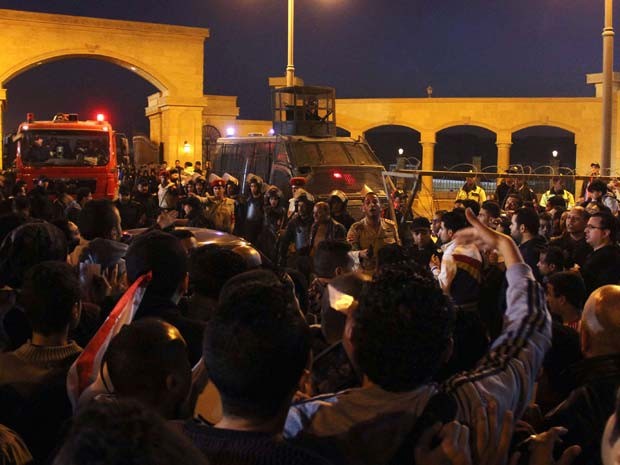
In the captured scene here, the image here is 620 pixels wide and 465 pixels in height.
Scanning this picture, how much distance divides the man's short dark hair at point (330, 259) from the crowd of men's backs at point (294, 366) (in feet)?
0.03

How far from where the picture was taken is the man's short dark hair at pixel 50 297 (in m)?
3.44


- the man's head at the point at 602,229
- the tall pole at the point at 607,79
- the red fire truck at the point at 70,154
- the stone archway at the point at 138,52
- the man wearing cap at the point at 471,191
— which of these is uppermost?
the stone archway at the point at 138,52

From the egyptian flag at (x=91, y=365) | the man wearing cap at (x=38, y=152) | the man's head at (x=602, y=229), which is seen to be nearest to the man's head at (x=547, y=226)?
the man's head at (x=602, y=229)

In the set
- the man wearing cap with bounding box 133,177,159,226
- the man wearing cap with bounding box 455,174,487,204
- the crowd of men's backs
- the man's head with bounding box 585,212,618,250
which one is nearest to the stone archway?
the man wearing cap with bounding box 133,177,159,226

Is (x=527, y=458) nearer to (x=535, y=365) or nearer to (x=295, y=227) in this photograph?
(x=535, y=365)

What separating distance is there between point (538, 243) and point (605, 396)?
4.46m

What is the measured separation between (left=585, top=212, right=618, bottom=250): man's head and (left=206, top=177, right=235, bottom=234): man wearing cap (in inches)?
245

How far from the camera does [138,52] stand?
108ft

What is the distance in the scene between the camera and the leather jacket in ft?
9.89

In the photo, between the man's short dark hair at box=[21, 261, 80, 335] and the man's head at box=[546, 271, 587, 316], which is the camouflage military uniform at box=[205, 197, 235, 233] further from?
the man's short dark hair at box=[21, 261, 80, 335]

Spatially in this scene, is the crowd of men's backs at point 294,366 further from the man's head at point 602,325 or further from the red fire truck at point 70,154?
the red fire truck at point 70,154

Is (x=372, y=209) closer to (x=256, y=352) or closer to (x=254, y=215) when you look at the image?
Answer: (x=254, y=215)

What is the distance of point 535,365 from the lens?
2.70 meters

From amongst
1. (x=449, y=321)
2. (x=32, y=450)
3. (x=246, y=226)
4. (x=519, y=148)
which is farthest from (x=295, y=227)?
(x=519, y=148)
